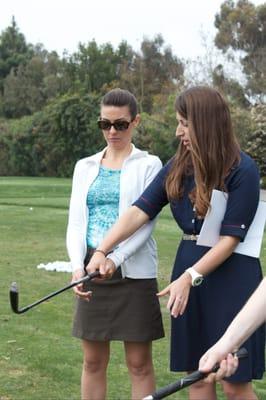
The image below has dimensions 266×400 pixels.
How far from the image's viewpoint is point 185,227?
310 cm

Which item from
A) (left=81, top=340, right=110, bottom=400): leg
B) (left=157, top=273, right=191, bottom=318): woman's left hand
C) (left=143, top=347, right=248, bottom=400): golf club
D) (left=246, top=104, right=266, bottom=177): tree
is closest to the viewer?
(left=143, top=347, right=248, bottom=400): golf club

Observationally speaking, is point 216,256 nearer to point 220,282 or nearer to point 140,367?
point 220,282

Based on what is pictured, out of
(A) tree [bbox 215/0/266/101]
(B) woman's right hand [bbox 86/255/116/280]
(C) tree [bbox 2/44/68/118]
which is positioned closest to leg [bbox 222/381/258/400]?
(B) woman's right hand [bbox 86/255/116/280]

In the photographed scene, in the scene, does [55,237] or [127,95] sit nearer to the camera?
[127,95]

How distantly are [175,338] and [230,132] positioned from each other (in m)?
0.97

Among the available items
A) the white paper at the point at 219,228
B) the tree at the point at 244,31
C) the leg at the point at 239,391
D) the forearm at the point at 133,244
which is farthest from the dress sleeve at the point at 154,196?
the tree at the point at 244,31

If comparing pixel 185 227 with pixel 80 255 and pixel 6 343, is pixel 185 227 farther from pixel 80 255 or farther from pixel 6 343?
pixel 6 343

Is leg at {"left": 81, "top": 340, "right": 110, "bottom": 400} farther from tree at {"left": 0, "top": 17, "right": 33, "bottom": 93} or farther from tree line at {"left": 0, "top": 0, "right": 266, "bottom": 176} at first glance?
tree at {"left": 0, "top": 17, "right": 33, "bottom": 93}

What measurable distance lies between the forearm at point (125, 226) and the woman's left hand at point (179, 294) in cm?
45

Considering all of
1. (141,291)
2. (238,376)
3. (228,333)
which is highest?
(228,333)

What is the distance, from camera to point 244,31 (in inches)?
1809

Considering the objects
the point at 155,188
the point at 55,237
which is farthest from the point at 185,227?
the point at 55,237

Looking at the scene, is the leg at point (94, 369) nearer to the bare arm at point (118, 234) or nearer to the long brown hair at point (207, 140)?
the bare arm at point (118, 234)

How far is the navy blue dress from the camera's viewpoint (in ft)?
9.71
